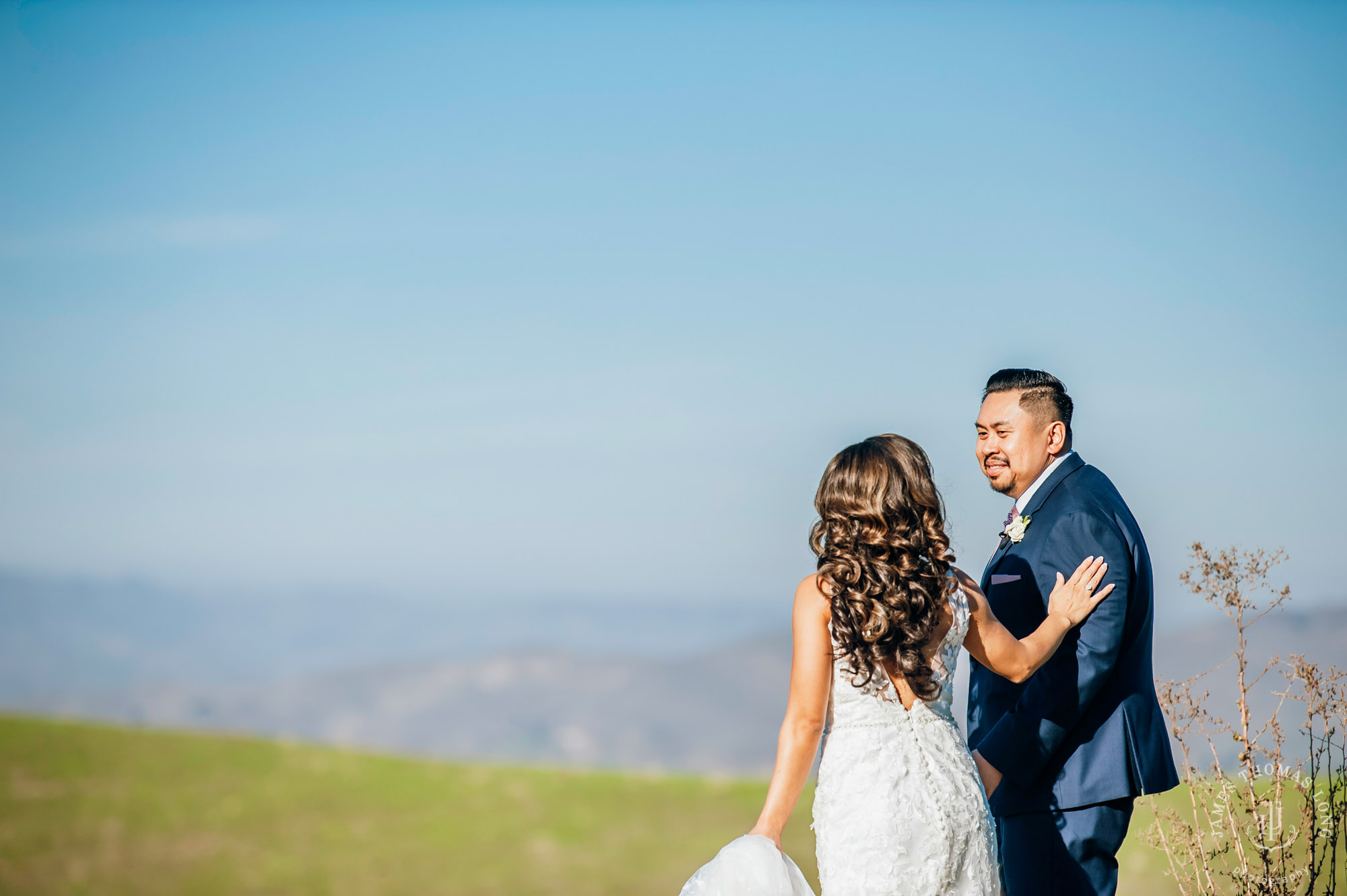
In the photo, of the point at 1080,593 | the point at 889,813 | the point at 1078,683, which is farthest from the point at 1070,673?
the point at 889,813

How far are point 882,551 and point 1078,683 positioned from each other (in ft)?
3.92

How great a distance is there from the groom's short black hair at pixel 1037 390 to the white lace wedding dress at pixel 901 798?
44.7 inches

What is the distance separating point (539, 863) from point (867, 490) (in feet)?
26.6

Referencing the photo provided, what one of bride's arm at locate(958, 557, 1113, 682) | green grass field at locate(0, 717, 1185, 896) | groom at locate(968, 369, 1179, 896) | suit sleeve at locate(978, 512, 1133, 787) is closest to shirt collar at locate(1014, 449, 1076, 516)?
groom at locate(968, 369, 1179, 896)

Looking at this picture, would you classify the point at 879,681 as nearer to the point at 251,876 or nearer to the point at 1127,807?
the point at 1127,807

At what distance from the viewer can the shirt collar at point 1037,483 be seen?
4.23 meters

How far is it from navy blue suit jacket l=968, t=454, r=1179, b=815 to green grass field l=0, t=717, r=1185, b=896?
5.84m

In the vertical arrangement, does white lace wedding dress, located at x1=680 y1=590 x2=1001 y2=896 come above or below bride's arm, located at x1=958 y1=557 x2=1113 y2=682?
below

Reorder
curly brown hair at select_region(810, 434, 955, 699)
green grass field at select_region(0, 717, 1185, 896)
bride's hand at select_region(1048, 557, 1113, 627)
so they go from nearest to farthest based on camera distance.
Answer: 1. curly brown hair at select_region(810, 434, 955, 699)
2. bride's hand at select_region(1048, 557, 1113, 627)
3. green grass field at select_region(0, 717, 1185, 896)

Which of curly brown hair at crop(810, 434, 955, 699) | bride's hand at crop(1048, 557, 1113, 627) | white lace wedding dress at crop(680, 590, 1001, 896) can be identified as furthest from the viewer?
bride's hand at crop(1048, 557, 1113, 627)

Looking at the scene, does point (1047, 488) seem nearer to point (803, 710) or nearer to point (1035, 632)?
point (1035, 632)

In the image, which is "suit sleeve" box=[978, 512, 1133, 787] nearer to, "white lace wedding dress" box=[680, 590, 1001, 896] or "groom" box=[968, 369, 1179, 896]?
"groom" box=[968, 369, 1179, 896]

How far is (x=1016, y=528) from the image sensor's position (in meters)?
4.20

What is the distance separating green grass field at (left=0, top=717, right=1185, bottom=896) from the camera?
9.91 meters
